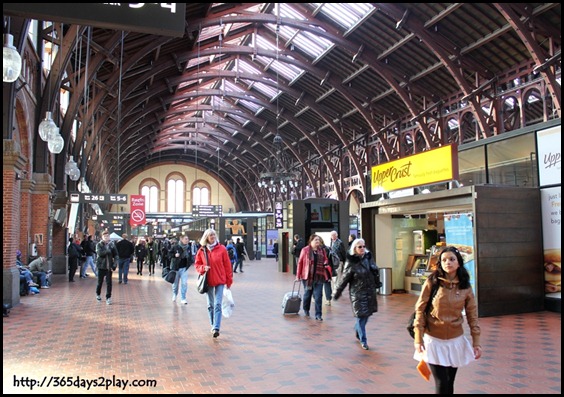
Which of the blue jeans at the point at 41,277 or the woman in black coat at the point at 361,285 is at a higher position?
the woman in black coat at the point at 361,285

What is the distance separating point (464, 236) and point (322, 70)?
56.7 feet

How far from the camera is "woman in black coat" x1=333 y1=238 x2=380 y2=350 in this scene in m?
6.04

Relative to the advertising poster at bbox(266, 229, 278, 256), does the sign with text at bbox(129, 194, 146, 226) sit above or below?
above

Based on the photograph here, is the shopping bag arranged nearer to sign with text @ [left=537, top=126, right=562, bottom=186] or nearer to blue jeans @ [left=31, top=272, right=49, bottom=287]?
sign with text @ [left=537, top=126, right=562, bottom=186]

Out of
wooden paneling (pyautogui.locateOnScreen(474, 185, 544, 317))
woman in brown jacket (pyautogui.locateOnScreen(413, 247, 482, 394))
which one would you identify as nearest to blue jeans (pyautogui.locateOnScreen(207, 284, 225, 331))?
woman in brown jacket (pyautogui.locateOnScreen(413, 247, 482, 394))

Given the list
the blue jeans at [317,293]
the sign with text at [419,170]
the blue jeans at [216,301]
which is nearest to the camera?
the blue jeans at [216,301]

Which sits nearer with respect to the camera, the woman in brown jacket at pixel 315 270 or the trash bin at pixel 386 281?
the woman in brown jacket at pixel 315 270

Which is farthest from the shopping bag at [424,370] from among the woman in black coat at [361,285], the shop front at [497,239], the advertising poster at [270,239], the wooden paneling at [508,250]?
the advertising poster at [270,239]

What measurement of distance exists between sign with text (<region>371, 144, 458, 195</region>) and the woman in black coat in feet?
12.4

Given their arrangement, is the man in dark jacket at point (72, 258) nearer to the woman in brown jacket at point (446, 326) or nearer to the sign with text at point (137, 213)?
the sign with text at point (137, 213)

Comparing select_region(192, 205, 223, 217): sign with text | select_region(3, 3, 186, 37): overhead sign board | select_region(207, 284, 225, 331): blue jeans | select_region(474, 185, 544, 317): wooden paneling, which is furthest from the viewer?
select_region(192, 205, 223, 217): sign with text

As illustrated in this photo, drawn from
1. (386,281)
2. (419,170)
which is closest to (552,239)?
(419,170)

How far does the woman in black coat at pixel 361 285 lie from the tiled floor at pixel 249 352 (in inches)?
13.7

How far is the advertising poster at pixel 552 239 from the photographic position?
8758 mm
